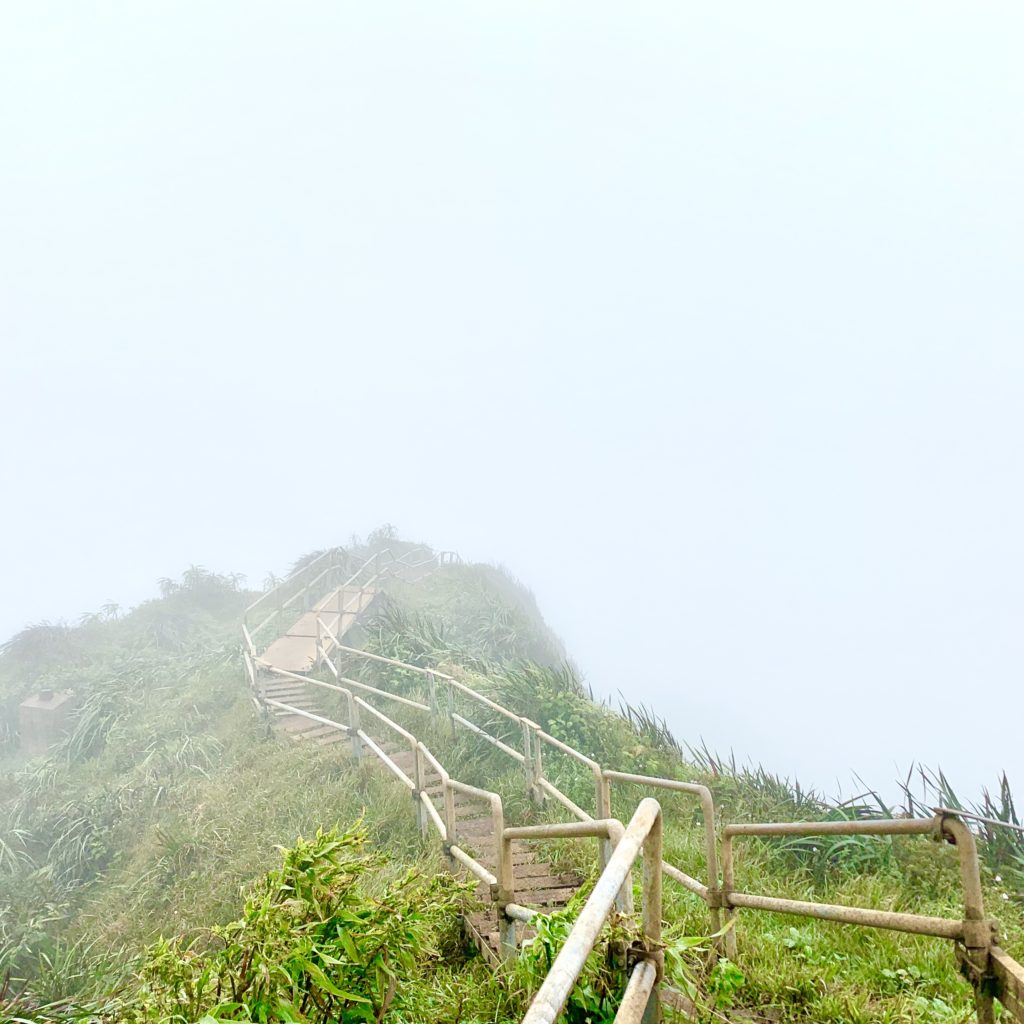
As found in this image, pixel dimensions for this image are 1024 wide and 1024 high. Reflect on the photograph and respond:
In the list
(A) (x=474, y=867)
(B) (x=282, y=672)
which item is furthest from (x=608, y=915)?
(B) (x=282, y=672)

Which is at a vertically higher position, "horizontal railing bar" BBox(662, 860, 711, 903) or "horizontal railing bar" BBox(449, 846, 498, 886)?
"horizontal railing bar" BBox(662, 860, 711, 903)

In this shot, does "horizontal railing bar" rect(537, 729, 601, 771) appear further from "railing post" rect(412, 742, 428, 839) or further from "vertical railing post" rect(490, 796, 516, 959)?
"vertical railing post" rect(490, 796, 516, 959)

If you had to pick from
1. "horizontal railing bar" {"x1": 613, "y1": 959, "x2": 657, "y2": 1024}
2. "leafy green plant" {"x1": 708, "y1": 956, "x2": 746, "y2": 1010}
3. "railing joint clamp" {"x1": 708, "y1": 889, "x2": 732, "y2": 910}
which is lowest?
"railing joint clamp" {"x1": 708, "y1": 889, "x2": 732, "y2": 910}

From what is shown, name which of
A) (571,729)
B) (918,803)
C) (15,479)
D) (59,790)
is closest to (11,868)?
(59,790)

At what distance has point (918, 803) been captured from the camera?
7461 millimetres

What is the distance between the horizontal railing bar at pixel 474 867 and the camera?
5.08 meters

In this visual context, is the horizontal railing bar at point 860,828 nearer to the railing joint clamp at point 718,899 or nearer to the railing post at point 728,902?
the railing post at point 728,902

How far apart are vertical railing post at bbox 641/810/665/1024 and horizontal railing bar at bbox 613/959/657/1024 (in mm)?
39

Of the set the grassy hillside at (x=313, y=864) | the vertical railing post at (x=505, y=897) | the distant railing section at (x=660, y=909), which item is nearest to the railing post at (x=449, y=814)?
the grassy hillside at (x=313, y=864)

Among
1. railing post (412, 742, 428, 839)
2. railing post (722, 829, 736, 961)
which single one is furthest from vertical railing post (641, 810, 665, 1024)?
railing post (412, 742, 428, 839)

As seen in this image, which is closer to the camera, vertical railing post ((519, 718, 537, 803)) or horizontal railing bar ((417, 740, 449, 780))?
horizontal railing bar ((417, 740, 449, 780))

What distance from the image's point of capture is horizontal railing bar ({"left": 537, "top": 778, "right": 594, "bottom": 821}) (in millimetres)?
6263

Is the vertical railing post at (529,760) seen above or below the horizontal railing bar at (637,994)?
below

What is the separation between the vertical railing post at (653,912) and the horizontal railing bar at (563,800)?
11.8 ft
